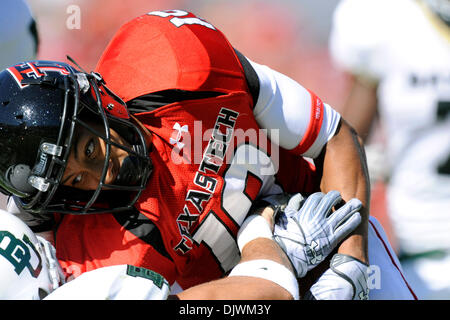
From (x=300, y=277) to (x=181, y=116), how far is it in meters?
0.47

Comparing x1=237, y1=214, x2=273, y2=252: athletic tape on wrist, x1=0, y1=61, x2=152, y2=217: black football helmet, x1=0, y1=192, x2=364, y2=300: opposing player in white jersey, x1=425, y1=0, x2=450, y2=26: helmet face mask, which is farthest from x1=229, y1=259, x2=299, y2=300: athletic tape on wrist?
x1=425, y1=0, x2=450, y2=26: helmet face mask

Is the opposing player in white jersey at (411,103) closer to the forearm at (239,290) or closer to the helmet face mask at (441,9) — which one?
the helmet face mask at (441,9)

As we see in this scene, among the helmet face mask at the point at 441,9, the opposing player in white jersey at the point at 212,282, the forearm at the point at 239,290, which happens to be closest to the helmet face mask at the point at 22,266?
the opposing player in white jersey at the point at 212,282

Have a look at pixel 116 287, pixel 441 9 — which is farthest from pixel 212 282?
pixel 441 9

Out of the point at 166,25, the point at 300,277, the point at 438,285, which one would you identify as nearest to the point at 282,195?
the point at 300,277

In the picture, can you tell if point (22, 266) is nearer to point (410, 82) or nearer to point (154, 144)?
point (154, 144)

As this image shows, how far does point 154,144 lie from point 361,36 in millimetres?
1257

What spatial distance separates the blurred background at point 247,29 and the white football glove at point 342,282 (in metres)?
1.05

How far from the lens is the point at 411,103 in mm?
2129

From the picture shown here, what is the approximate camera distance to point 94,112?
1179mm

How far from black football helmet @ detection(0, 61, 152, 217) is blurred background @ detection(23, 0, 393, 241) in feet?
3.42

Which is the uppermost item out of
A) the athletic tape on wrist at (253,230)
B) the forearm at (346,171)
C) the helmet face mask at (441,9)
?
the helmet face mask at (441,9)

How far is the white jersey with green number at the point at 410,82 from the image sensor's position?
212cm

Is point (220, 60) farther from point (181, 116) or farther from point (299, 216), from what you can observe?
point (299, 216)
